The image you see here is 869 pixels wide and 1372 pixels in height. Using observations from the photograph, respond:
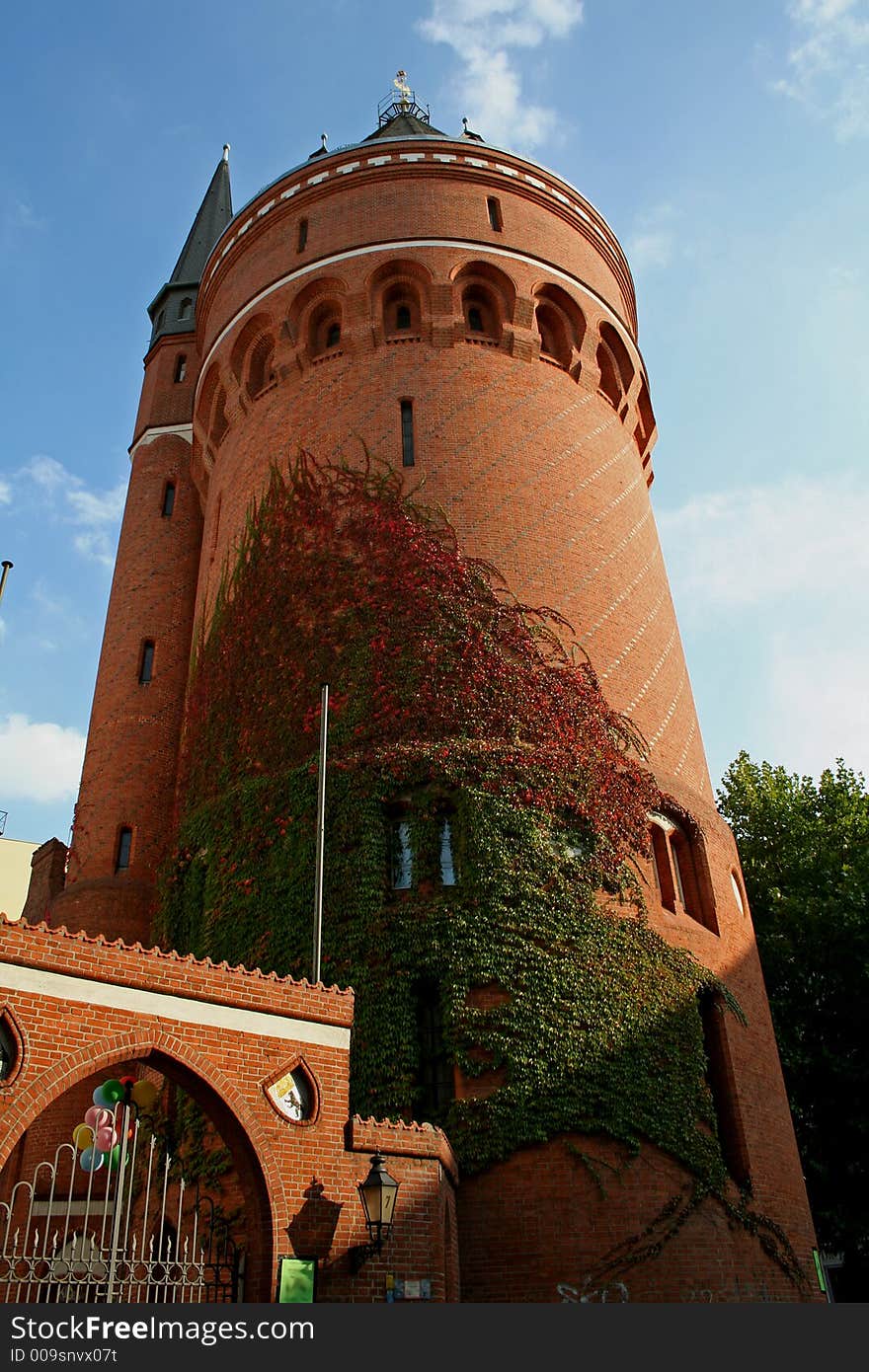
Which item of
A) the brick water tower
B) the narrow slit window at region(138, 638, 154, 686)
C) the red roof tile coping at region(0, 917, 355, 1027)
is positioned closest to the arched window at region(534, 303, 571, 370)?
the brick water tower

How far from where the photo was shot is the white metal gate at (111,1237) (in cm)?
700

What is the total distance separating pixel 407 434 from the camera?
16.8 meters

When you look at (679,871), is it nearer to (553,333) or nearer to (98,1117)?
(98,1117)

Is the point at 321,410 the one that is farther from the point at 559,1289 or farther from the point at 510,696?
the point at 559,1289

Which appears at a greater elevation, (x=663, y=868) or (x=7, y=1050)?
(x=663, y=868)

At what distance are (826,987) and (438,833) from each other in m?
11.1

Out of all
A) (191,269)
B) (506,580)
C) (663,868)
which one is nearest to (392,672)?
(506,580)

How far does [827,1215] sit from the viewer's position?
18.8 metres

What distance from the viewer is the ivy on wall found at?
37.8 feet

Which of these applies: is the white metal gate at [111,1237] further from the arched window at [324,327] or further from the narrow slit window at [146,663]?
the arched window at [324,327]

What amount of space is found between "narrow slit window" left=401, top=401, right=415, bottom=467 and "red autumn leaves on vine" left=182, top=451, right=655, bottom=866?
0.34 m

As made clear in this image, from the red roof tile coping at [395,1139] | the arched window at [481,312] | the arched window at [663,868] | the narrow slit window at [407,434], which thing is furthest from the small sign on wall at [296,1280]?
the arched window at [481,312]

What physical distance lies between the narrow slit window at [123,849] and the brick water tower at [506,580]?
0.10 m

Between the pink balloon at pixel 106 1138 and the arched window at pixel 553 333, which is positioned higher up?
the arched window at pixel 553 333
